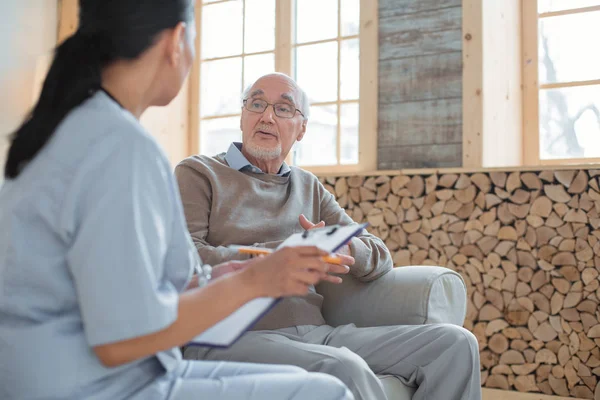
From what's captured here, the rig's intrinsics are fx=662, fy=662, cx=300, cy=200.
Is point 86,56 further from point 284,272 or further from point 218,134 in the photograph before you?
point 218,134

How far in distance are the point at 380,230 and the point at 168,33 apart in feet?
8.18

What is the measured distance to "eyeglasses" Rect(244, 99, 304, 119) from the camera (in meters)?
2.40

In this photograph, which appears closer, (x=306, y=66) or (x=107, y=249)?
(x=107, y=249)

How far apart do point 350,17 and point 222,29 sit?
3.22ft

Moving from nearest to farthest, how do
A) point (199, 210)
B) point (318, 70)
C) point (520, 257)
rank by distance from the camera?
point (199, 210), point (520, 257), point (318, 70)

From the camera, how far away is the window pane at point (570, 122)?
3352 mm

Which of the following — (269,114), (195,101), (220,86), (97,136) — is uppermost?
(220,86)

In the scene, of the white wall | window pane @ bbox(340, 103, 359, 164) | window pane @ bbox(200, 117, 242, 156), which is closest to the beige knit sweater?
window pane @ bbox(340, 103, 359, 164)

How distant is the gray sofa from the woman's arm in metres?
1.09

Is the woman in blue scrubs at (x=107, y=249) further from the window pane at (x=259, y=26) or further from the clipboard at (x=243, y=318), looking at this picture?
the window pane at (x=259, y=26)

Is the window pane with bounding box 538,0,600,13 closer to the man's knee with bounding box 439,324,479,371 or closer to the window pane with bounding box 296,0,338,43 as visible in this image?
the window pane with bounding box 296,0,338,43

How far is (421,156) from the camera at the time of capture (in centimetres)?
340

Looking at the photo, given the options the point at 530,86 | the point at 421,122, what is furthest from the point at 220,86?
the point at 530,86

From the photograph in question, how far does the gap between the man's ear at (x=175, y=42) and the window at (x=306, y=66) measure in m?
2.57
